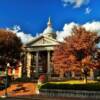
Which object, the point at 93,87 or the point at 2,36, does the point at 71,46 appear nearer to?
the point at 93,87

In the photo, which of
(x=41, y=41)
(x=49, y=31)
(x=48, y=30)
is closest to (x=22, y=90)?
(x=41, y=41)

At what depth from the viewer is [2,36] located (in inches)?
3051

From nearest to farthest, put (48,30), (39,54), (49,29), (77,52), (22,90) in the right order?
1. (22,90)
2. (77,52)
3. (39,54)
4. (48,30)
5. (49,29)

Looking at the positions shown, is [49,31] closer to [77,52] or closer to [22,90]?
[77,52]

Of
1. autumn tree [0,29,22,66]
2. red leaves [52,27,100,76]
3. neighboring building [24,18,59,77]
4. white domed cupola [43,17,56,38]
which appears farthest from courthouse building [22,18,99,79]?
red leaves [52,27,100,76]

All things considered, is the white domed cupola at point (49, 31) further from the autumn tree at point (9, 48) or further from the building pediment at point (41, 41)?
the autumn tree at point (9, 48)

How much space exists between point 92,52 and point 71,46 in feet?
11.5

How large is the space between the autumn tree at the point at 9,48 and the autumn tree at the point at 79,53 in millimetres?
17264

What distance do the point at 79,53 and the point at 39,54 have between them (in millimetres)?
27470

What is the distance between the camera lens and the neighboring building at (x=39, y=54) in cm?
8325

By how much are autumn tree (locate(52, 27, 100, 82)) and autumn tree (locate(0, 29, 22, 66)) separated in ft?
56.6

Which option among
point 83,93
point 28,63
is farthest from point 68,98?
point 28,63

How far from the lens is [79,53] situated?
6091cm

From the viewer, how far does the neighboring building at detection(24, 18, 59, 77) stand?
273ft
